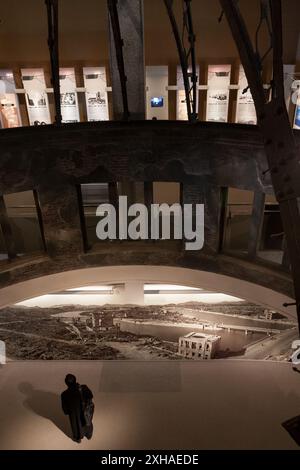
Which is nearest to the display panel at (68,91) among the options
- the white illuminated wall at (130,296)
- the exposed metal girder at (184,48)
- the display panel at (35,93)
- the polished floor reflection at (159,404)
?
the display panel at (35,93)

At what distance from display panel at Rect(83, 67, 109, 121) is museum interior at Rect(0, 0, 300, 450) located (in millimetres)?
36

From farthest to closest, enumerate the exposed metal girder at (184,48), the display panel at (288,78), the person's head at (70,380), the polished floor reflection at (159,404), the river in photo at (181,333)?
the display panel at (288,78) < the river in photo at (181,333) < the exposed metal girder at (184,48) < the polished floor reflection at (159,404) < the person's head at (70,380)

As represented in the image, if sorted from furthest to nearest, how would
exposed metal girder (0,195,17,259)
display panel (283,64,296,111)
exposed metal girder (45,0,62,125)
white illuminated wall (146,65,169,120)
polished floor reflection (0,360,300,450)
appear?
white illuminated wall (146,65,169,120)
display panel (283,64,296,111)
exposed metal girder (0,195,17,259)
exposed metal girder (45,0,62,125)
polished floor reflection (0,360,300,450)

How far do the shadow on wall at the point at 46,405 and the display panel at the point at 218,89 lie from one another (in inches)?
278

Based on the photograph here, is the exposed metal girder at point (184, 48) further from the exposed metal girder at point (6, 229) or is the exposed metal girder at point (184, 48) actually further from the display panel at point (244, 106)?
the exposed metal girder at point (6, 229)

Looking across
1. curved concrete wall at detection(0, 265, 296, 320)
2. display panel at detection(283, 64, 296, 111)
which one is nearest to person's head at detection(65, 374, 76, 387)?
curved concrete wall at detection(0, 265, 296, 320)

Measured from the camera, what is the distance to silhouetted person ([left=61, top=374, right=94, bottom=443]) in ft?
15.3

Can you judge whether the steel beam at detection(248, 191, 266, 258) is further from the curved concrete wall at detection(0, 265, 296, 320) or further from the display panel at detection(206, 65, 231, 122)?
the display panel at detection(206, 65, 231, 122)

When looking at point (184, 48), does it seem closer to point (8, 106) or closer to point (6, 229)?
point (6, 229)

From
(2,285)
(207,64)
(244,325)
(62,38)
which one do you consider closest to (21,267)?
(2,285)

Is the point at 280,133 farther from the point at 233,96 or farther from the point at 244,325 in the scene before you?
the point at 233,96

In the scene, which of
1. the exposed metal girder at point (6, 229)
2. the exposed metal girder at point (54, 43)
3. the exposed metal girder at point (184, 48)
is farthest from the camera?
the exposed metal girder at point (6, 229)

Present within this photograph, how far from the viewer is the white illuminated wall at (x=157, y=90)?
8.96 m

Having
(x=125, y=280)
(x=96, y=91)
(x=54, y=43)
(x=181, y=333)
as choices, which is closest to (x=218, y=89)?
(x=96, y=91)
